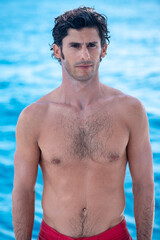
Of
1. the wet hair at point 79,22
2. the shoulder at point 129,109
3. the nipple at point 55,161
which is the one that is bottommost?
the nipple at point 55,161

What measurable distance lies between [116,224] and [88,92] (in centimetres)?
62

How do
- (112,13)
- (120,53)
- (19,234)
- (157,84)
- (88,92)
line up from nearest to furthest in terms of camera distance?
(88,92)
(19,234)
(157,84)
(120,53)
(112,13)

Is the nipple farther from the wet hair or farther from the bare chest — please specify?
the wet hair

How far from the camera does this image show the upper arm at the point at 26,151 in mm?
1916

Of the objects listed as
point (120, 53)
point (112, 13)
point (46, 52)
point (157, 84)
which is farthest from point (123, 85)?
point (112, 13)

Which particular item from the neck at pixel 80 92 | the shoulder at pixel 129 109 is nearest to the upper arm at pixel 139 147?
the shoulder at pixel 129 109

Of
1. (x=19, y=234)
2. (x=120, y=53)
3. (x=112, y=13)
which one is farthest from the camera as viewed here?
(x=112, y=13)

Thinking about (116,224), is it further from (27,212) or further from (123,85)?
(123,85)

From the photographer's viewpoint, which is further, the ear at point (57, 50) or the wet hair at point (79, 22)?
the ear at point (57, 50)

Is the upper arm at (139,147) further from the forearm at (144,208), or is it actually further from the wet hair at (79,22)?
the wet hair at (79,22)

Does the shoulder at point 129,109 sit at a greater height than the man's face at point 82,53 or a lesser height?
lesser

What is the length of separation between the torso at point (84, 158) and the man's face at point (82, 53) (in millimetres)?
185

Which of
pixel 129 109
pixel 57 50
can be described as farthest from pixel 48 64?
pixel 129 109

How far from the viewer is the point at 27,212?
2064 mm
